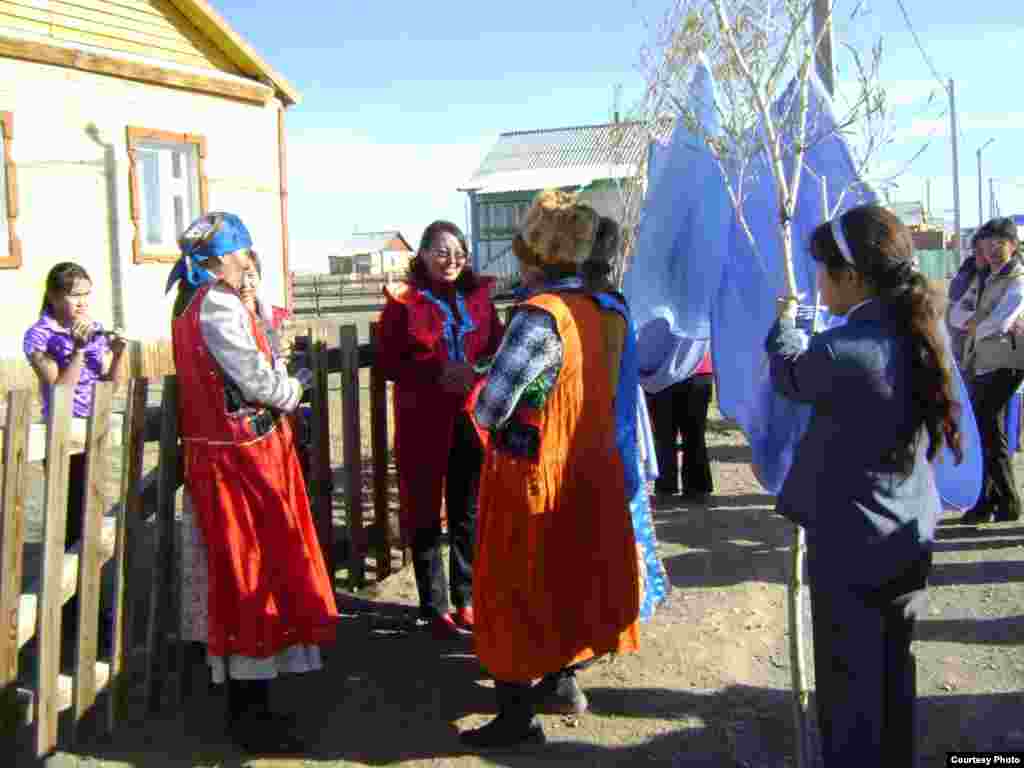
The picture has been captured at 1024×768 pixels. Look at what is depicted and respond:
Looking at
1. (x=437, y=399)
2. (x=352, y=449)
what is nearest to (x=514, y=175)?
(x=352, y=449)

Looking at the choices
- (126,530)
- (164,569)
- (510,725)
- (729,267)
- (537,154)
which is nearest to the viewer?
(510,725)

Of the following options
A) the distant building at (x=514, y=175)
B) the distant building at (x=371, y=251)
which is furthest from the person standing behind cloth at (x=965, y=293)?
the distant building at (x=371, y=251)

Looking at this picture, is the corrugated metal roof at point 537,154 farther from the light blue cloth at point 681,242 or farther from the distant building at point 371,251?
the distant building at point 371,251

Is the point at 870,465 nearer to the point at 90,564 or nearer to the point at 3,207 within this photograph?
the point at 90,564

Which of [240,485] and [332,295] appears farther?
[332,295]

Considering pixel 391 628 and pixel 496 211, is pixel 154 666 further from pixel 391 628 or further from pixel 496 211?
pixel 496 211

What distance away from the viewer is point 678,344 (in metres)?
6.23

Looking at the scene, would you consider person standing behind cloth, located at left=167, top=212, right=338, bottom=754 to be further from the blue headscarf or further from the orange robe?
the orange robe

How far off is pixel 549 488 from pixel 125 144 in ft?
37.7

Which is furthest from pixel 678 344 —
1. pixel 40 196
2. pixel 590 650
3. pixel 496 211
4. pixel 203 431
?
pixel 496 211

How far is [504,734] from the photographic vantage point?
3.32 m

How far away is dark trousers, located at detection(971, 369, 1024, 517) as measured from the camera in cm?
569

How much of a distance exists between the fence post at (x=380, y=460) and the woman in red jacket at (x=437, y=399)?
0.40 m

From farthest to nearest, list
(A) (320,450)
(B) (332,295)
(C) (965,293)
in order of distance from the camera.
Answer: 1. (B) (332,295)
2. (C) (965,293)
3. (A) (320,450)
